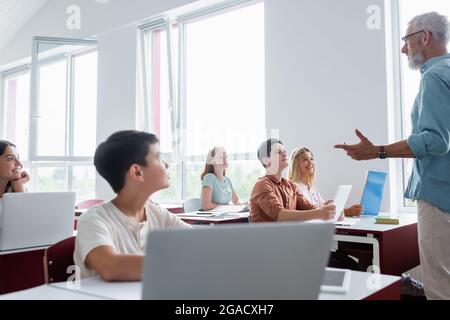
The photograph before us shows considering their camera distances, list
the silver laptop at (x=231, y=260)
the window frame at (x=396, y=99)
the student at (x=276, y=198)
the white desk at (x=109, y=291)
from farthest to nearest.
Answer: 1. the window frame at (x=396, y=99)
2. the student at (x=276, y=198)
3. the white desk at (x=109, y=291)
4. the silver laptop at (x=231, y=260)

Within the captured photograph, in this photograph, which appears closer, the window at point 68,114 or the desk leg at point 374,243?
the desk leg at point 374,243

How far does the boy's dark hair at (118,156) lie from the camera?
55.3 inches

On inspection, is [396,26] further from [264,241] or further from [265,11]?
[264,241]

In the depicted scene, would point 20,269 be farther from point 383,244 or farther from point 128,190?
point 383,244

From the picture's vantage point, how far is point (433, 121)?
1854 mm

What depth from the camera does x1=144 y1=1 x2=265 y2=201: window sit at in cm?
436

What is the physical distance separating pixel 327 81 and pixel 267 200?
1.73 metres

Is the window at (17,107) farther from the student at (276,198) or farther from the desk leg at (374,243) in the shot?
the desk leg at (374,243)

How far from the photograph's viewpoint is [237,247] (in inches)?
27.3

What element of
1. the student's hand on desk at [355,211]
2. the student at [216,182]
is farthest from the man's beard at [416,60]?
the student at [216,182]

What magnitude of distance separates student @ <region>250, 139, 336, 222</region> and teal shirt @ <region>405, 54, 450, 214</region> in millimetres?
559

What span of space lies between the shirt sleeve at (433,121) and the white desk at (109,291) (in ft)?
2.91

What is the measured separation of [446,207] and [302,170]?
1.41 meters
